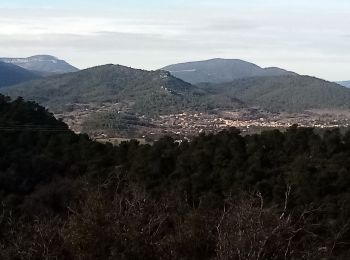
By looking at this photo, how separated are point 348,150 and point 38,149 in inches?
558

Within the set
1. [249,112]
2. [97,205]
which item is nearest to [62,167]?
[97,205]

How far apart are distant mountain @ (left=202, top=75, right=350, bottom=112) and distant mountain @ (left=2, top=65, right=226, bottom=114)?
17.4 m

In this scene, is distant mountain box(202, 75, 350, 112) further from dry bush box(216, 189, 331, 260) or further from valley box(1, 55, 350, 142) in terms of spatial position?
dry bush box(216, 189, 331, 260)

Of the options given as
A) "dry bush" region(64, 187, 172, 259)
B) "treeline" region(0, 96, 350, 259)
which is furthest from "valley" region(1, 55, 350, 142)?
"dry bush" region(64, 187, 172, 259)

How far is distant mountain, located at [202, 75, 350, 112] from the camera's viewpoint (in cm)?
12694

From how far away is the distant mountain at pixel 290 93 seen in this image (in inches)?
4998

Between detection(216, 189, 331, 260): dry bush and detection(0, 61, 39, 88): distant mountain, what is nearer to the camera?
detection(216, 189, 331, 260): dry bush

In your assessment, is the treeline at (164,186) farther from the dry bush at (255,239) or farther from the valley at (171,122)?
the valley at (171,122)

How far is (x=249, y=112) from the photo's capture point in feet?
335

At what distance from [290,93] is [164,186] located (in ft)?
408

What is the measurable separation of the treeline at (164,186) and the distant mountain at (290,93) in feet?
310

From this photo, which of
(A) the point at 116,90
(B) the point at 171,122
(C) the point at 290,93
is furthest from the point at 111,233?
(C) the point at 290,93

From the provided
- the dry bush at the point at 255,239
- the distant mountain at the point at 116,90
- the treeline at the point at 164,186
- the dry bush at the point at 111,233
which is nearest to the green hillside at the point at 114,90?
the distant mountain at the point at 116,90

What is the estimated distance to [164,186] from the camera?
74.4 feet
